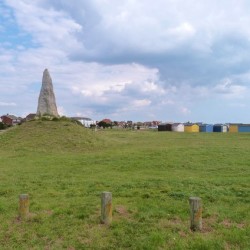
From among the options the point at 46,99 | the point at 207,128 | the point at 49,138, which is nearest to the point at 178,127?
the point at 207,128

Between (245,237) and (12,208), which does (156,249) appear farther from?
(12,208)

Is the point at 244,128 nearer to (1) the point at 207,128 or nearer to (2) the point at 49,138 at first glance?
(1) the point at 207,128

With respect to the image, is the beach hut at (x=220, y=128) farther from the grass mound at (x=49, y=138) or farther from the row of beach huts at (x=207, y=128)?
the grass mound at (x=49, y=138)

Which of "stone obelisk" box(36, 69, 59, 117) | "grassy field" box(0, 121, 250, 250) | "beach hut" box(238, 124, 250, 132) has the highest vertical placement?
"stone obelisk" box(36, 69, 59, 117)

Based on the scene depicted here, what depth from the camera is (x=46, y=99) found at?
3950cm

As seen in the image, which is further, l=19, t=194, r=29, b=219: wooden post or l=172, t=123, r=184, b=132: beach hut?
l=172, t=123, r=184, b=132: beach hut

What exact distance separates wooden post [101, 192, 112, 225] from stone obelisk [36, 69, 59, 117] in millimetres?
32548

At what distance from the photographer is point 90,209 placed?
335 inches

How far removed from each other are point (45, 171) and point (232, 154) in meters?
10.4

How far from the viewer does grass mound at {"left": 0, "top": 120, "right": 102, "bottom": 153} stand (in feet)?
89.8

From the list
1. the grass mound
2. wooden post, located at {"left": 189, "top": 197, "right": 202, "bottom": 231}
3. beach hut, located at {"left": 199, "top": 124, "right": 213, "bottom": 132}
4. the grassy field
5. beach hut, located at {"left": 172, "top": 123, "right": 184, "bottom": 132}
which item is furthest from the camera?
beach hut, located at {"left": 199, "top": 124, "right": 213, "bottom": 132}

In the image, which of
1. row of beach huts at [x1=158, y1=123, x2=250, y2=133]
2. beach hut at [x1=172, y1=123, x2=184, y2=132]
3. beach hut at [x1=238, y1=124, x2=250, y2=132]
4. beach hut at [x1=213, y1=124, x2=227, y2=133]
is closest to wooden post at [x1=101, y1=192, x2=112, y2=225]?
beach hut at [x1=238, y1=124, x2=250, y2=132]

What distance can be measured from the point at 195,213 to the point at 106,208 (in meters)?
1.79

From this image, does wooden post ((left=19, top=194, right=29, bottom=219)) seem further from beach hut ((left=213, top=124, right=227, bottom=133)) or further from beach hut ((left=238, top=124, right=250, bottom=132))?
beach hut ((left=213, top=124, right=227, bottom=133))
